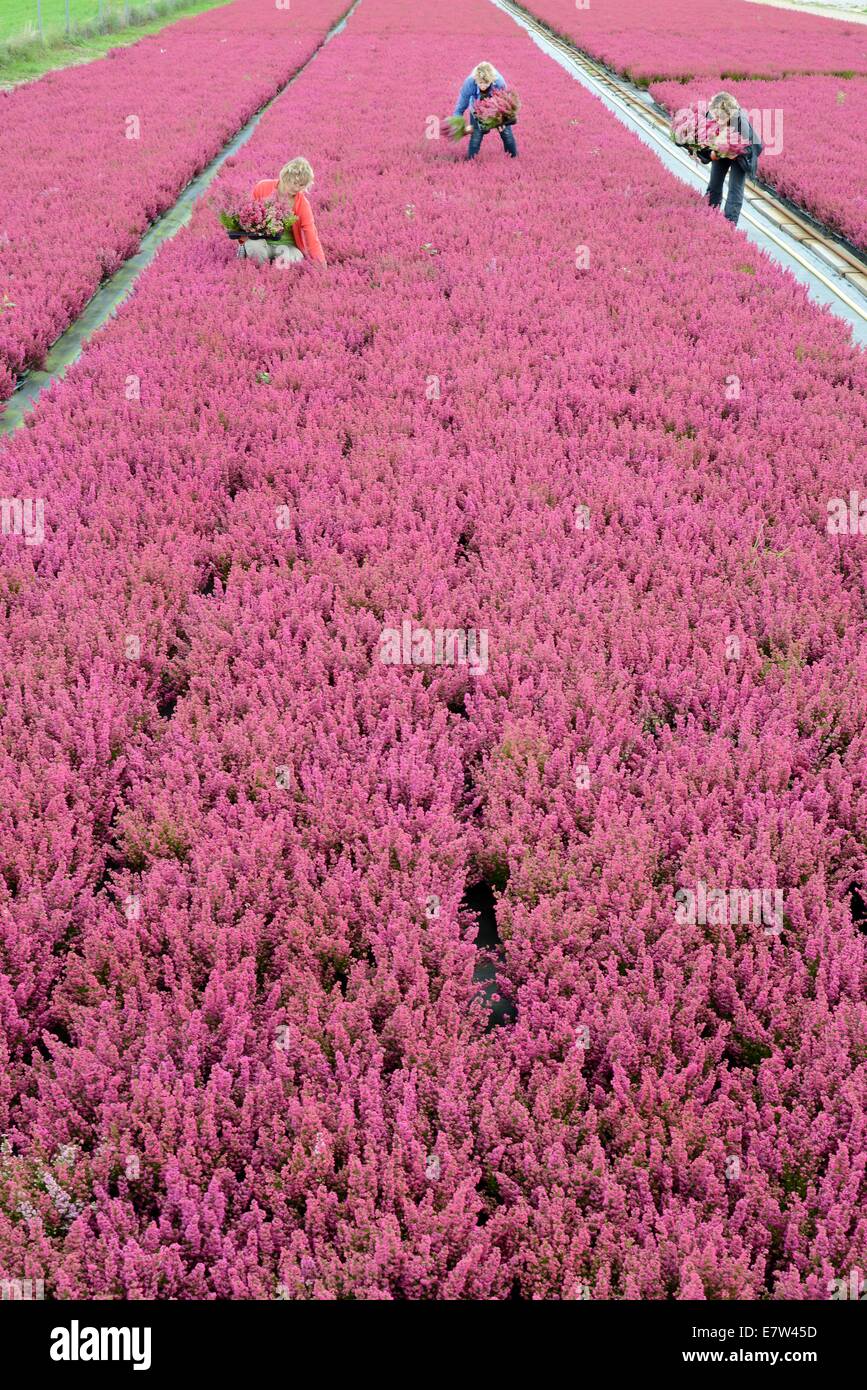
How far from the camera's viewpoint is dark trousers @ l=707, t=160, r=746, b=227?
1210cm

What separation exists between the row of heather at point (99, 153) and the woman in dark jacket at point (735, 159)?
7.55 meters

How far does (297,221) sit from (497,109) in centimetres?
610

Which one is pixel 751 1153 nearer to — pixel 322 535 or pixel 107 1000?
pixel 107 1000

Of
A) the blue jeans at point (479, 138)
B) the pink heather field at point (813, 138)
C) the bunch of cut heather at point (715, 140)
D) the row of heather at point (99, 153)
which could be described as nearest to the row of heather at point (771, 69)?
the pink heather field at point (813, 138)

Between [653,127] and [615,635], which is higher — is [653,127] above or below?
above

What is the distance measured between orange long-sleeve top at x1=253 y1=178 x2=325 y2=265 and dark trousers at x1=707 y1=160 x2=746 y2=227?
19.0 ft

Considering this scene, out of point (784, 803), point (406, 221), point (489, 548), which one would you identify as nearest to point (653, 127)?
point (406, 221)

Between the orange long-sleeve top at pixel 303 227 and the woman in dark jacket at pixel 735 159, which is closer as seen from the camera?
the orange long-sleeve top at pixel 303 227

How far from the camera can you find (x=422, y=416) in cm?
674

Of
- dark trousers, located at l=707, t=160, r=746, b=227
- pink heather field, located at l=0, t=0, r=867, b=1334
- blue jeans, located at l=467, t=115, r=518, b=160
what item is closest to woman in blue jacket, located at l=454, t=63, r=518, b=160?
blue jeans, located at l=467, t=115, r=518, b=160

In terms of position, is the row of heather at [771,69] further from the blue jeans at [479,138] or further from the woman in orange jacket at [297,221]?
the woman in orange jacket at [297,221]

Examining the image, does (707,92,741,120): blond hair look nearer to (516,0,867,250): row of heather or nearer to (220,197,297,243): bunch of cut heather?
(516,0,867,250): row of heather

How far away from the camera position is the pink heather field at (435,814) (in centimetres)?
226
